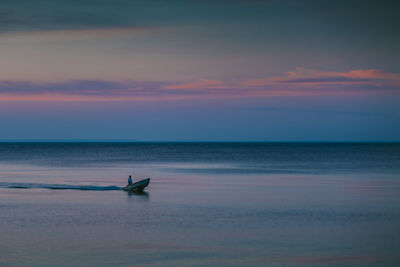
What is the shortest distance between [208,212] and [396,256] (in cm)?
1026

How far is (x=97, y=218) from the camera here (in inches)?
918

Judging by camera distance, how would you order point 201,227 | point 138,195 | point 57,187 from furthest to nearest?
point 57,187, point 138,195, point 201,227

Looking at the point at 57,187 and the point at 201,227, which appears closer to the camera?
the point at 201,227

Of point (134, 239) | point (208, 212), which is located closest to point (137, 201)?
point (208, 212)

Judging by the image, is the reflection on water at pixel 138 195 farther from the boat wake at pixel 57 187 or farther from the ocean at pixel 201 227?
the boat wake at pixel 57 187

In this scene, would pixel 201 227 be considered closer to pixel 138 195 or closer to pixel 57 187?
pixel 138 195

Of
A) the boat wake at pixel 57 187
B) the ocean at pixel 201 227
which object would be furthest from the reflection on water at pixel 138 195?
the boat wake at pixel 57 187

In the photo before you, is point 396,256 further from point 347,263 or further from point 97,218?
point 97,218

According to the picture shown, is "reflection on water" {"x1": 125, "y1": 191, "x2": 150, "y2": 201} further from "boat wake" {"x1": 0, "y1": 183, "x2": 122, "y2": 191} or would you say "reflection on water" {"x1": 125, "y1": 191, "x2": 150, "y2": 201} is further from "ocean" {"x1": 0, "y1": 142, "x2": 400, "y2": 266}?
"boat wake" {"x1": 0, "y1": 183, "x2": 122, "y2": 191}

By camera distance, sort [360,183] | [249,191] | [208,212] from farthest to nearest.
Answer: [360,183] < [249,191] < [208,212]

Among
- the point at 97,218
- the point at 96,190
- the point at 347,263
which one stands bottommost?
the point at 347,263

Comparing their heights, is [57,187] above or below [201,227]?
above

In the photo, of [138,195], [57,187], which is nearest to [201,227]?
[138,195]

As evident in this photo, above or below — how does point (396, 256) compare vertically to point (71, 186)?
below
